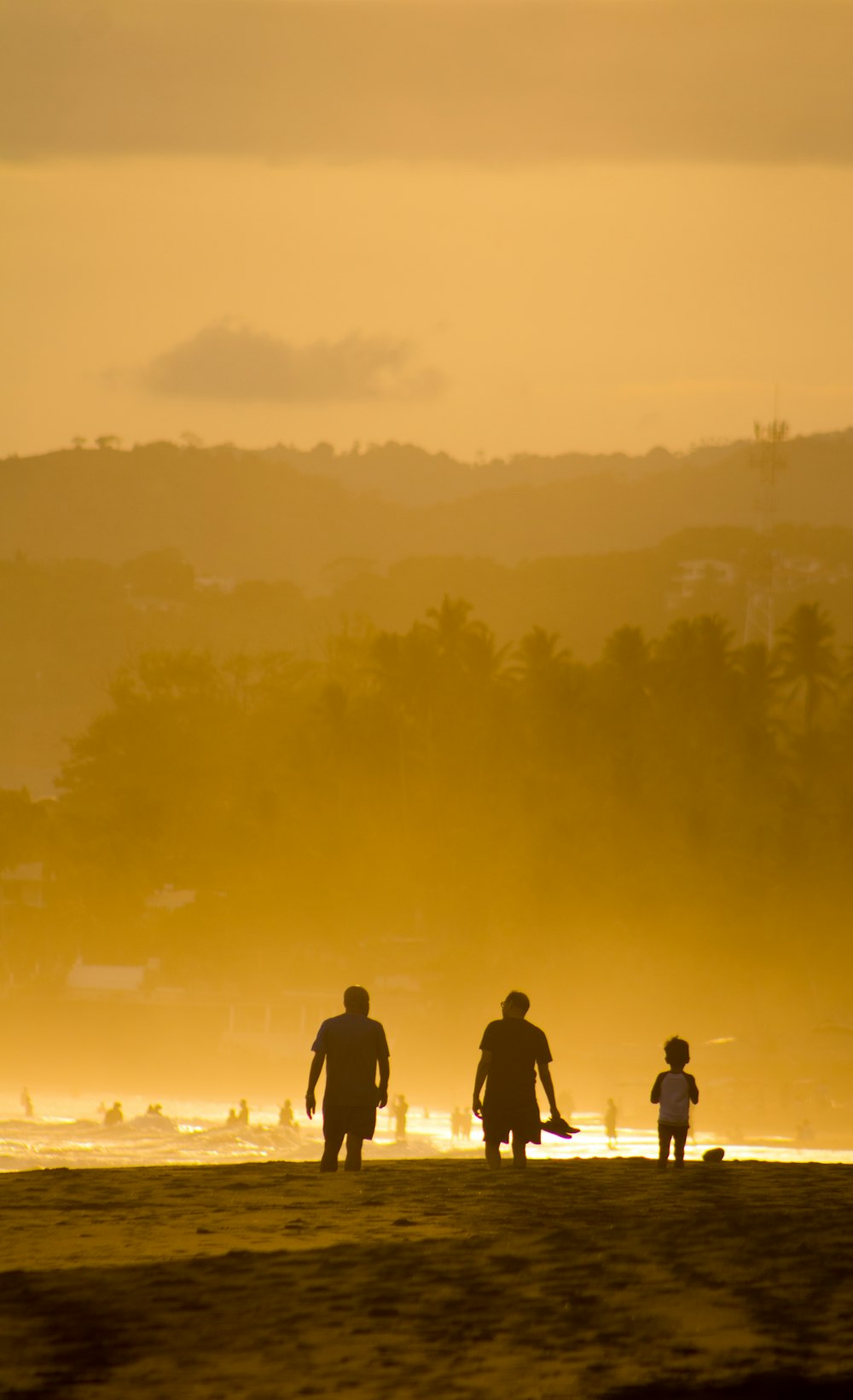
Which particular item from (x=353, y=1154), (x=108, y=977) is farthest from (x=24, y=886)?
(x=353, y=1154)

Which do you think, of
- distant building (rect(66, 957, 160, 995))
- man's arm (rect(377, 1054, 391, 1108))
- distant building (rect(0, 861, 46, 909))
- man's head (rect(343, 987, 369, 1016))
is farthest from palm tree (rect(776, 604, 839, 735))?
man's head (rect(343, 987, 369, 1016))

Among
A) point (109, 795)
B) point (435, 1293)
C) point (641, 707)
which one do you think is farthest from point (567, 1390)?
point (109, 795)

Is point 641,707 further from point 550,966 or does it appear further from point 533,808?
point 550,966

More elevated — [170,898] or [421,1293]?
[170,898]

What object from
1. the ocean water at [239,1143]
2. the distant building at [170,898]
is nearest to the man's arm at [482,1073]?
the ocean water at [239,1143]

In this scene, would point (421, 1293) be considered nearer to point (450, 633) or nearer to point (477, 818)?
point (477, 818)

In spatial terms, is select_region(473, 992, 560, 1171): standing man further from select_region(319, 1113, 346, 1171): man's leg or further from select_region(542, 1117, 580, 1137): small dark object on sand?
select_region(319, 1113, 346, 1171): man's leg

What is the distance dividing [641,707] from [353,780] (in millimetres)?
14050

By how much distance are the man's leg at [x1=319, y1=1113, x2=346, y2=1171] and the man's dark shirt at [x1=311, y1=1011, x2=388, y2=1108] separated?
251 mm

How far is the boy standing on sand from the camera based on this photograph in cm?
1411

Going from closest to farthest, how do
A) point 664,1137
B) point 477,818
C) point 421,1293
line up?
point 421,1293 < point 664,1137 < point 477,818

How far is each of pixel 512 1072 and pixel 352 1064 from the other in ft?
3.67

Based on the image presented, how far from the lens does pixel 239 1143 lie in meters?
48.8

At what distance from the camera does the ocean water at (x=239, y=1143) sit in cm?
4388
